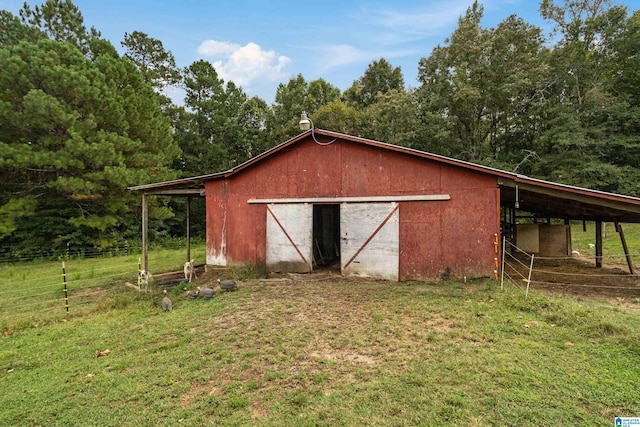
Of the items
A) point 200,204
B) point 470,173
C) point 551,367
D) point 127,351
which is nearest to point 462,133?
point 470,173

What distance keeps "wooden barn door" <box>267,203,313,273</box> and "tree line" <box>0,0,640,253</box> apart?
8842 mm

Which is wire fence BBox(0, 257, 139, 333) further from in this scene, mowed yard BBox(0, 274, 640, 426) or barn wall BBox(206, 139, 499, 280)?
barn wall BBox(206, 139, 499, 280)

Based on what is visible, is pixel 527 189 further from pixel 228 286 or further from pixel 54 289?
pixel 54 289

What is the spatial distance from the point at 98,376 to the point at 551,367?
206 inches

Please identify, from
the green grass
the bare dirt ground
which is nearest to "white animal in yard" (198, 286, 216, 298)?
the green grass

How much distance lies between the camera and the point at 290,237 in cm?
966

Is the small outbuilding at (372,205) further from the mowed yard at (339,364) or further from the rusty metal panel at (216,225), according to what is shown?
the mowed yard at (339,364)

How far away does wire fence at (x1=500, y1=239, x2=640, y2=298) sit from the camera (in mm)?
6992

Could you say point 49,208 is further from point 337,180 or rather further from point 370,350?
point 370,350

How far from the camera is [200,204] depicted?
2423cm

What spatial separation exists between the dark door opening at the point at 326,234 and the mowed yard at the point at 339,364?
5.75m

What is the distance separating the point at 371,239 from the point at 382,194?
3.96 feet

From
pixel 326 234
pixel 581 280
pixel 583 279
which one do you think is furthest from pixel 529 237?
pixel 326 234

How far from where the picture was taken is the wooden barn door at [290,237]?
9555mm
